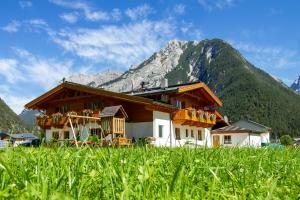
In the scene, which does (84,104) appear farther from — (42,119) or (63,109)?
(42,119)

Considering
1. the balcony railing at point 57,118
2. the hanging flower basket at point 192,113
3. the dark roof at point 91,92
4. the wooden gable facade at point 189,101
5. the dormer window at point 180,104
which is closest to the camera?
the dark roof at point 91,92

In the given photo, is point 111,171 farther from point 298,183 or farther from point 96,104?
point 96,104

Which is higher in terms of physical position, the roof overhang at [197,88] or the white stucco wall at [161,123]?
the roof overhang at [197,88]

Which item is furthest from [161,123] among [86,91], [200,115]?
[86,91]

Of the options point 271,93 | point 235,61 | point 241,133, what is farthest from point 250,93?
point 241,133

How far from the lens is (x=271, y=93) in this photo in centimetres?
16425

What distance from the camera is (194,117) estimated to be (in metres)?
35.2

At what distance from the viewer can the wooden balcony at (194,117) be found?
3397 centimetres

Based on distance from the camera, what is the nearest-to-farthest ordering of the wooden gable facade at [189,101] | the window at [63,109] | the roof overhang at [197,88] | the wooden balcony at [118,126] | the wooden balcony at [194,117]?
the wooden balcony at [118,126] → the roof overhang at [197,88] → the wooden gable facade at [189,101] → the wooden balcony at [194,117] → the window at [63,109]

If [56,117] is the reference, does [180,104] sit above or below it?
above

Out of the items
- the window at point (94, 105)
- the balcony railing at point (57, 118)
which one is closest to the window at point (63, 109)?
the balcony railing at point (57, 118)

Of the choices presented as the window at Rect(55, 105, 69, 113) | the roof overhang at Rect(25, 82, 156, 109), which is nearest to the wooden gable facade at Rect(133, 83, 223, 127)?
the roof overhang at Rect(25, 82, 156, 109)

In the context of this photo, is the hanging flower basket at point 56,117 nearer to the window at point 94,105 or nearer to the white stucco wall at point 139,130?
the window at point 94,105

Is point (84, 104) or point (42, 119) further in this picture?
point (42, 119)
